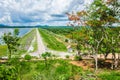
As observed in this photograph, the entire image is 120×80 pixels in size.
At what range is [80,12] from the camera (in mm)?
38469

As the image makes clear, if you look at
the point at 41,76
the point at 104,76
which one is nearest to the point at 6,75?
the point at 41,76

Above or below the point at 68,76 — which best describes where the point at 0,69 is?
above

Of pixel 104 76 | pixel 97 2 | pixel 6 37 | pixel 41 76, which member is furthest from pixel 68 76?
pixel 6 37

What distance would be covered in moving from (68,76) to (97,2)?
10421mm

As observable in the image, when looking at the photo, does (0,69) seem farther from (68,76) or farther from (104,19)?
(104,19)

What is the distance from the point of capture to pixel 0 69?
18016mm

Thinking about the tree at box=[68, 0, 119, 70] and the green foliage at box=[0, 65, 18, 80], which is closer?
the green foliage at box=[0, 65, 18, 80]

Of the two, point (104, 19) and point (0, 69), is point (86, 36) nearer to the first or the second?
point (104, 19)

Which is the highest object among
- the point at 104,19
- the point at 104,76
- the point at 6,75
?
the point at 104,19

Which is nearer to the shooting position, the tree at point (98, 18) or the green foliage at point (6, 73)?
the green foliage at point (6, 73)

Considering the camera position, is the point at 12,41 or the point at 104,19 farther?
the point at 12,41

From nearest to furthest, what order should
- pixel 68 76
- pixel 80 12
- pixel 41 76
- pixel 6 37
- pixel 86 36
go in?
pixel 41 76
pixel 68 76
pixel 80 12
pixel 86 36
pixel 6 37

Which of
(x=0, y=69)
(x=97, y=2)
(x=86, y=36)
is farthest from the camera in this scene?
(x=86, y=36)

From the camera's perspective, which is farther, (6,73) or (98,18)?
(98,18)
